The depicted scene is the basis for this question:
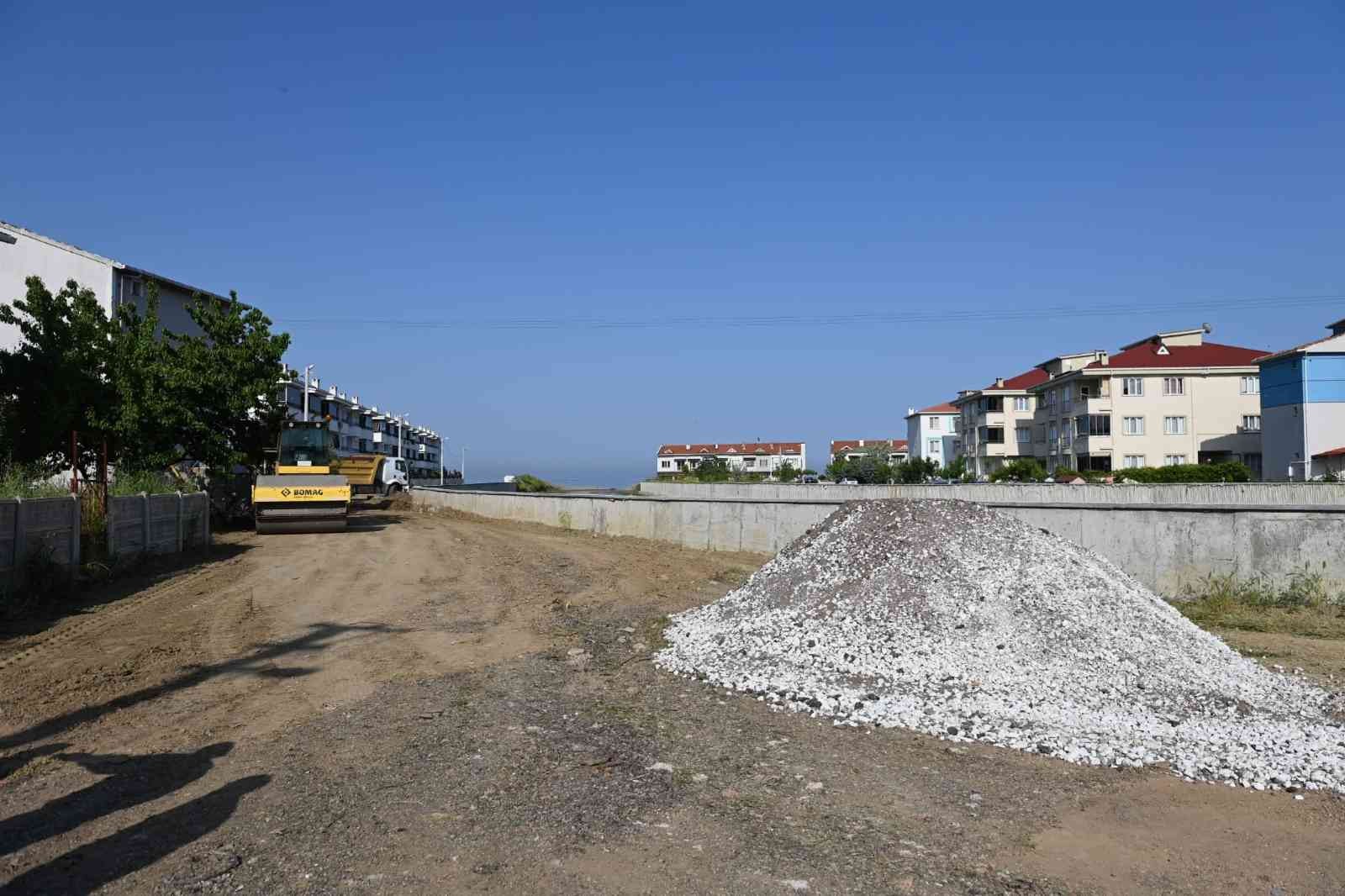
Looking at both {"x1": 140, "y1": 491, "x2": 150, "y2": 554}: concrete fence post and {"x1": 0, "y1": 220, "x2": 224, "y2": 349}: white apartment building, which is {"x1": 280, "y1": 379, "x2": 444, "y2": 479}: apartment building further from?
{"x1": 140, "y1": 491, "x2": 150, "y2": 554}: concrete fence post

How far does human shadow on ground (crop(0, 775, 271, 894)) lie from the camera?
14.6ft

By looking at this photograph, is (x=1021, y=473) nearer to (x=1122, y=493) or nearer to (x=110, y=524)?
(x=1122, y=493)

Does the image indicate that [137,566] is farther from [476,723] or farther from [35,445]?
[476,723]

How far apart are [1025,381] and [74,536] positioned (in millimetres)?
77887

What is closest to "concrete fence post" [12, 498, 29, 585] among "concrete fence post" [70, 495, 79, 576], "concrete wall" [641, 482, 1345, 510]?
"concrete fence post" [70, 495, 79, 576]

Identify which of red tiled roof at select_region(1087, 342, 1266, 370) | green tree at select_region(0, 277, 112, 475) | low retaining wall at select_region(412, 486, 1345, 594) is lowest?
low retaining wall at select_region(412, 486, 1345, 594)

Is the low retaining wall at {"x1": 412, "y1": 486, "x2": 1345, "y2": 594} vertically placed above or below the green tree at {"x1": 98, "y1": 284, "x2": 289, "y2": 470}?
below

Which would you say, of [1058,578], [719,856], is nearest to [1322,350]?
[1058,578]

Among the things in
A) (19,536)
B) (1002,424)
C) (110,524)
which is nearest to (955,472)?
(1002,424)

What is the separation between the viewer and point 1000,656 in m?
9.11

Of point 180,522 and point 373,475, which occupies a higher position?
point 373,475

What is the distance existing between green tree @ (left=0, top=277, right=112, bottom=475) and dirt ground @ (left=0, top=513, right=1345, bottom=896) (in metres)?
14.0

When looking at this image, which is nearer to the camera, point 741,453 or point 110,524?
point 110,524

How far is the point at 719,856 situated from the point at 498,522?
→ 27.1 meters
